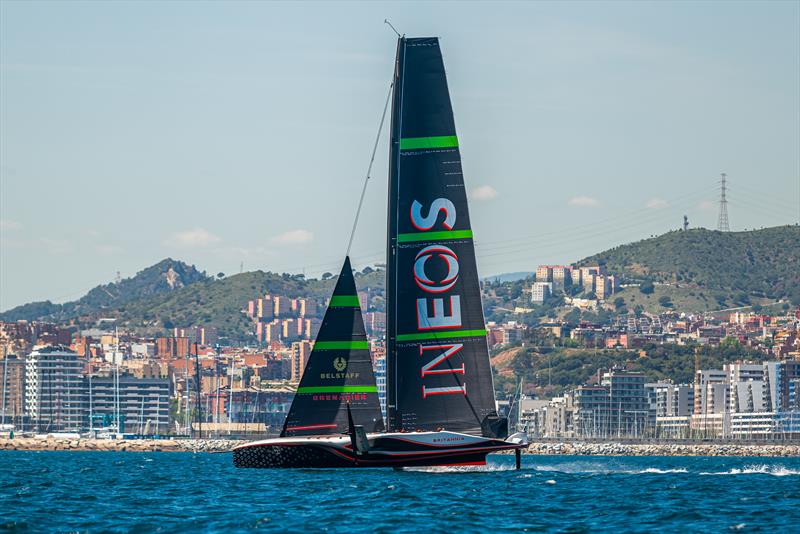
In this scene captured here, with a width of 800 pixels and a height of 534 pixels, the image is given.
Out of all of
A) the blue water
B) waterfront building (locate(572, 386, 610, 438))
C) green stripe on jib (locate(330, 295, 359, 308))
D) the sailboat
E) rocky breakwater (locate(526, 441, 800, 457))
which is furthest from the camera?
waterfront building (locate(572, 386, 610, 438))

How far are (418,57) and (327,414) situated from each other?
10575 mm

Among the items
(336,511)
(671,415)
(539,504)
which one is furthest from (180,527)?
(671,415)

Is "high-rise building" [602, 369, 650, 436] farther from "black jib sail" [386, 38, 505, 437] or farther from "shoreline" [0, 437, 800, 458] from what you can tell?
"black jib sail" [386, 38, 505, 437]

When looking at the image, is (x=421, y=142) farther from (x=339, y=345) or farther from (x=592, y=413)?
(x=592, y=413)

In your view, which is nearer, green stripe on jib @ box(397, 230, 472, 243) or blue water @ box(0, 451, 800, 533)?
blue water @ box(0, 451, 800, 533)

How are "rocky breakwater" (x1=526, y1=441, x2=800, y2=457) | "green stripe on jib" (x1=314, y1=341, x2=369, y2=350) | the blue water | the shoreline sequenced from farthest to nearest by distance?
"rocky breakwater" (x1=526, y1=441, x2=800, y2=457), the shoreline, "green stripe on jib" (x1=314, y1=341, x2=369, y2=350), the blue water

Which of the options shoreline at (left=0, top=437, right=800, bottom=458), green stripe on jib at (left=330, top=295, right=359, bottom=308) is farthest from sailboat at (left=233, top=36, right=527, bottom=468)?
shoreline at (left=0, top=437, right=800, bottom=458)

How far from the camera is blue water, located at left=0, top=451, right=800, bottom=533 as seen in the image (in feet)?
99.5

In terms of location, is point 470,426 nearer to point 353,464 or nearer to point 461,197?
point 353,464

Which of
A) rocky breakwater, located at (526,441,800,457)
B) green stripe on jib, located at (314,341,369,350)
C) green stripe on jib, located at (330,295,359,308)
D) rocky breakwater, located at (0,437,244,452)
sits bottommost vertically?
rocky breakwater, located at (526,441,800,457)

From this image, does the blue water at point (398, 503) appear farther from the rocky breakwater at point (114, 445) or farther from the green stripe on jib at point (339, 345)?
the rocky breakwater at point (114, 445)

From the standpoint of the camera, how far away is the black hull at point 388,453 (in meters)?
42.1

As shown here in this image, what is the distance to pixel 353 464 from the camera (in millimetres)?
42562

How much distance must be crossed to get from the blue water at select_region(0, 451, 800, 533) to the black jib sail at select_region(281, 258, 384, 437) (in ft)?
4.97
